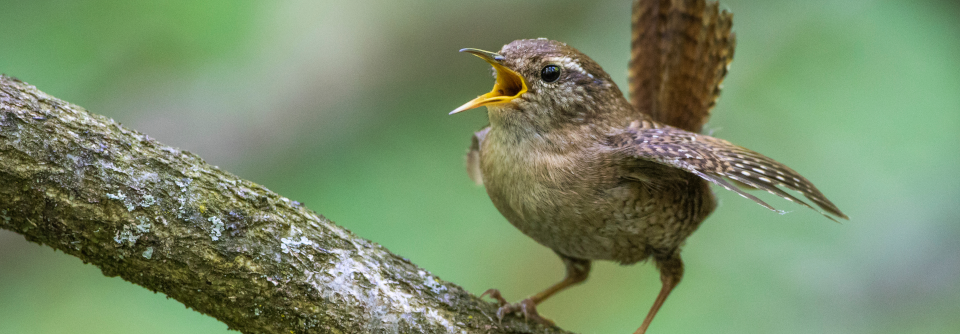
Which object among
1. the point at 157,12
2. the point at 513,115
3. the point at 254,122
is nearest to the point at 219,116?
the point at 254,122

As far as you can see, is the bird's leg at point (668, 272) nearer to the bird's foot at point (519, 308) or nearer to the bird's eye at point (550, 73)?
the bird's foot at point (519, 308)

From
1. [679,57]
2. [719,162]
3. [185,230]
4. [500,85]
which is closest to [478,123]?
[679,57]

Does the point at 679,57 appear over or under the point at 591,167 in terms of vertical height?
over

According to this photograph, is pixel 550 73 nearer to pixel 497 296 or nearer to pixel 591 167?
pixel 591 167

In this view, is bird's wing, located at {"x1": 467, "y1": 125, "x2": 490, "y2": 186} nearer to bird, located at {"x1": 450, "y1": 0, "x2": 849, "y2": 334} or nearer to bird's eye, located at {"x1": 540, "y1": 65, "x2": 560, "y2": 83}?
bird, located at {"x1": 450, "y1": 0, "x2": 849, "y2": 334}

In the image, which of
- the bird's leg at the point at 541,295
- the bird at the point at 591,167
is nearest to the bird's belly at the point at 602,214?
the bird at the point at 591,167

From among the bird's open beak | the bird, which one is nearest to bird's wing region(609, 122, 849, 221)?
the bird
